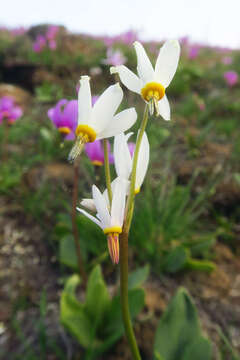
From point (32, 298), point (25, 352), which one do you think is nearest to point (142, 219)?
point (32, 298)

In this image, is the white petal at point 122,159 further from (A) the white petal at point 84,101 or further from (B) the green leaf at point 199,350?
(B) the green leaf at point 199,350

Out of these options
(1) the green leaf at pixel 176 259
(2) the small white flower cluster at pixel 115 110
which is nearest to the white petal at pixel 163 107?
(2) the small white flower cluster at pixel 115 110

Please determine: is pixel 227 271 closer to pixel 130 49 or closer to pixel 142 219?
pixel 142 219

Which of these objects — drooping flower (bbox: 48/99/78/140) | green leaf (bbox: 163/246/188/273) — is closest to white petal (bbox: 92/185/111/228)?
drooping flower (bbox: 48/99/78/140)

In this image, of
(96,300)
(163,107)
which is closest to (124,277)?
(163,107)

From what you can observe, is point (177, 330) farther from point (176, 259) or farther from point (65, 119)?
point (65, 119)

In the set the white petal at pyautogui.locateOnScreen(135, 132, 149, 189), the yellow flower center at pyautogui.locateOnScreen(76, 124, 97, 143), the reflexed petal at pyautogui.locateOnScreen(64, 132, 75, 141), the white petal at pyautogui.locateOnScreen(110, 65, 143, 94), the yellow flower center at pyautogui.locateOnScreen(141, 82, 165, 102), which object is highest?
the white petal at pyautogui.locateOnScreen(110, 65, 143, 94)

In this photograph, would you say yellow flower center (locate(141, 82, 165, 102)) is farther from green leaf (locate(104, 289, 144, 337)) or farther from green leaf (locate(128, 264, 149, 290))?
green leaf (locate(128, 264, 149, 290))
